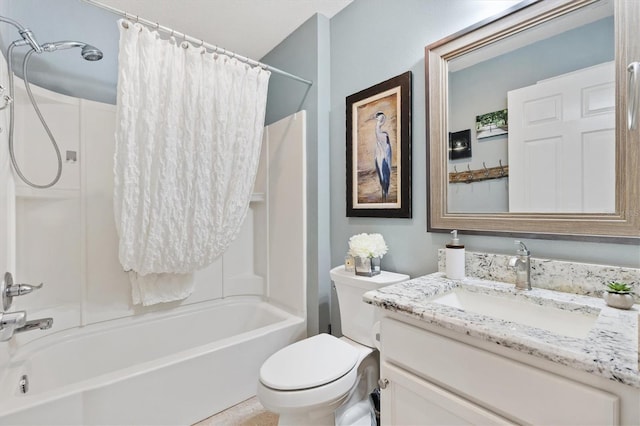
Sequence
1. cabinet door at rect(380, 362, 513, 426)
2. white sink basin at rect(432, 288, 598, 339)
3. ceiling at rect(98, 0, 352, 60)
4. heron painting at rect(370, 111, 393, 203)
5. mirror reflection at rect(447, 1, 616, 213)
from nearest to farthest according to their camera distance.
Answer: cabinet door at rect(380, 362, 513, 426), white sink basin at rect(432, 288, 598, 339), mirror reflection at rect(447, 1, 616, 213), heron painting at rect(370, 111, 393, 203), ceiling at rect(98, 0, 352, 60)

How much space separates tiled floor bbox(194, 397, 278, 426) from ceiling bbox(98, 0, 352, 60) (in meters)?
2.46

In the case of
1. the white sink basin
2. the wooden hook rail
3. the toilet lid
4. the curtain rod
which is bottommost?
the toilet lid

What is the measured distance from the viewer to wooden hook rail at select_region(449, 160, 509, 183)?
1229 millimetres

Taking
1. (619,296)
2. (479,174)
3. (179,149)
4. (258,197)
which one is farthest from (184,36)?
(619,296)

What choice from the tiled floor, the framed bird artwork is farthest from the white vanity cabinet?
the tiled floor

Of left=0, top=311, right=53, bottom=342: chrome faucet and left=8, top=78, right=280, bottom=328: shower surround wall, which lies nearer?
left=0, top=311, right=53, bottom=342: chrome faucet

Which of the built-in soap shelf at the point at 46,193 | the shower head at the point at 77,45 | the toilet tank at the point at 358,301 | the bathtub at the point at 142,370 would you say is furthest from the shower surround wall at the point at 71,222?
the toilet tank at the point at 358,301

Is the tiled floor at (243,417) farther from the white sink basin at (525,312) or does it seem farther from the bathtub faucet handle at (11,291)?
the white sink basin at (525,312)

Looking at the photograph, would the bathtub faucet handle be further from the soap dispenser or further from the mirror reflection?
the mirror reflection

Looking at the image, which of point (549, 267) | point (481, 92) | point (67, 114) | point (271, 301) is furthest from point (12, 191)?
point (549, 267)

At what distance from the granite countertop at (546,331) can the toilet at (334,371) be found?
1.41ft

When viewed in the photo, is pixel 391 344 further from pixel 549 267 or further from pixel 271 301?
pixel 271 301

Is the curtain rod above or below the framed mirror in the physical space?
above

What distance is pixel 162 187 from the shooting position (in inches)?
61.0
